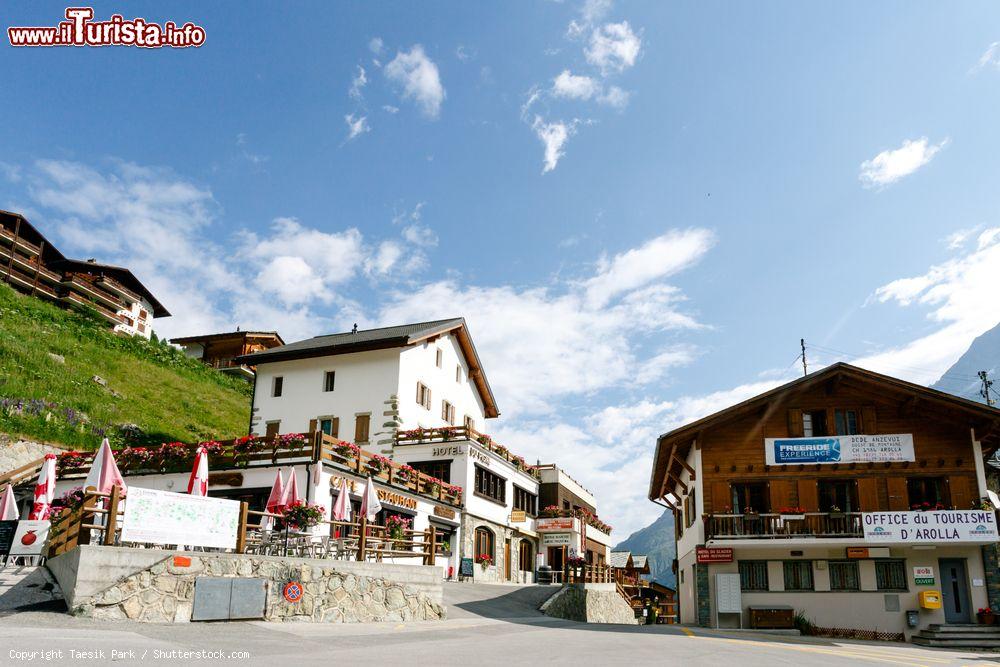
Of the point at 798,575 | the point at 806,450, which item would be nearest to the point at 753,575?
the point at 798,575

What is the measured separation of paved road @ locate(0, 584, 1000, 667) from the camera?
33.0ft

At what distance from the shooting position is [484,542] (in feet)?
110

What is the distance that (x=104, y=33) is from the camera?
1747 centimetres

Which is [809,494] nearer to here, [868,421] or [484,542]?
[868,421]

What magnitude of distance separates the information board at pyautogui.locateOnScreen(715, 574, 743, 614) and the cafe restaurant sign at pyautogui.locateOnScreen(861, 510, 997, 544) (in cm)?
428

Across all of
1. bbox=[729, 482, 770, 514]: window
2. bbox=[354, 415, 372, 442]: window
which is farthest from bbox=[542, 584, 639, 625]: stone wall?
bbox=[354, 415, 372, 442]: window

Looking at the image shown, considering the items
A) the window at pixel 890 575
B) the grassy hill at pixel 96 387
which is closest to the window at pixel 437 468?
the grassy hill at pixel 96 387

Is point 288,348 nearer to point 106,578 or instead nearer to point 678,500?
point 678,500

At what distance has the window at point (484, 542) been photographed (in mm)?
32969

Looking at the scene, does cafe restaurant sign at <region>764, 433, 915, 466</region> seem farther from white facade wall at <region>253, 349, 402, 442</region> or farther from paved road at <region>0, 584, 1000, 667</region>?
white facade wall at <region>253, 349, 402, 442</region>

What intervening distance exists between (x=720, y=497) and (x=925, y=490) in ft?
21.6

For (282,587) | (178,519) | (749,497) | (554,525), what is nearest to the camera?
(178,519)

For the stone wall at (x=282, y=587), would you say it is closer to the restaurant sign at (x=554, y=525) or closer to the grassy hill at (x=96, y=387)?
the restaurant sign at (x=554, y=525)

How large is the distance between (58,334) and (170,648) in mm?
44837
